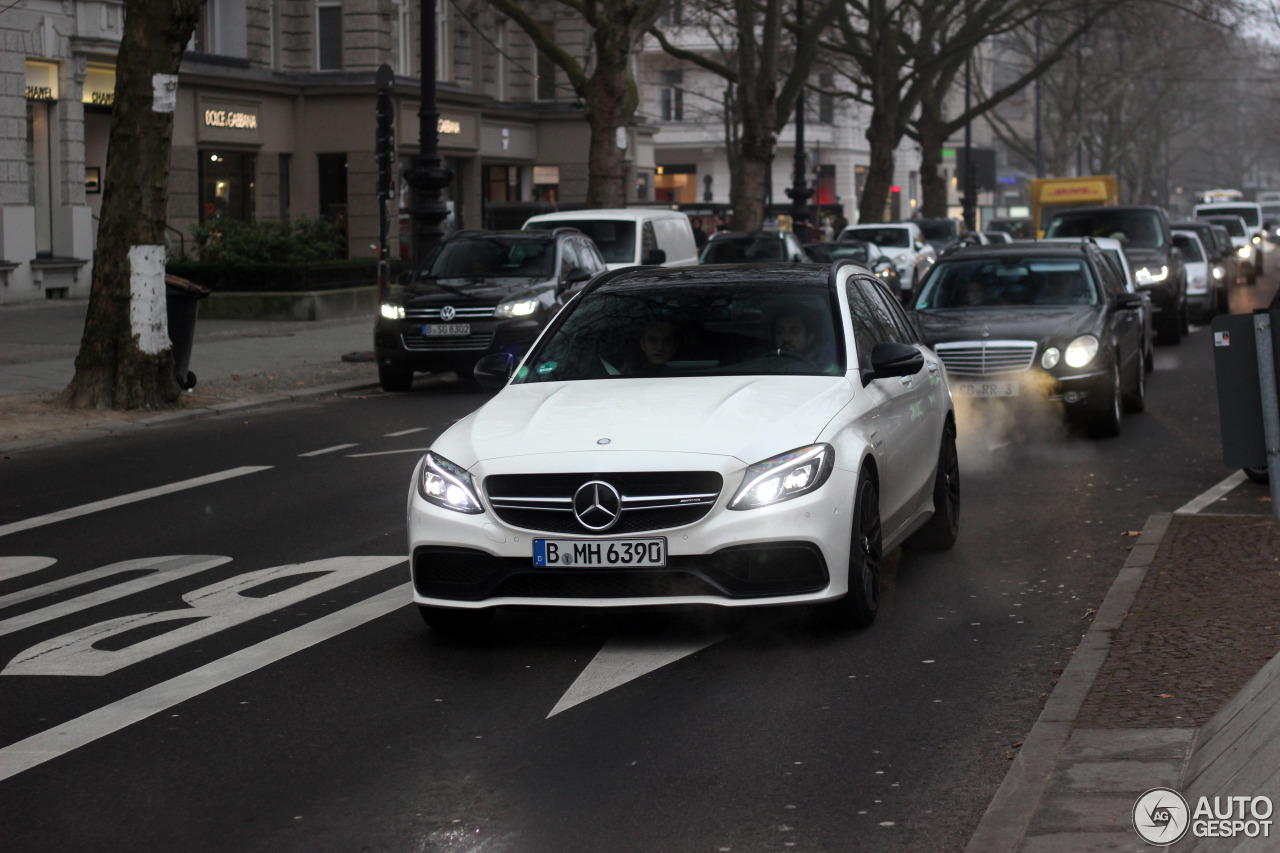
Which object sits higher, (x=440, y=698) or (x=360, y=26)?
(x=360, y=26)

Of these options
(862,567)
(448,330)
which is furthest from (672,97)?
(862,567)

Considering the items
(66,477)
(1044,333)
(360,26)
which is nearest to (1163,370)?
(1044,333)

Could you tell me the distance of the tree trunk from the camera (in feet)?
54.9

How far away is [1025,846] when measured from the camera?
4617 mm

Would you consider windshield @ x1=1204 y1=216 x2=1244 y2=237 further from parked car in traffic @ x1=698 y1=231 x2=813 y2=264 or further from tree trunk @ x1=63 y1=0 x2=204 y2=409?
tree trunk @ x1=63 y1=0 x2=204 y2=409

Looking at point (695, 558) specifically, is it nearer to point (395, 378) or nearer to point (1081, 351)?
point (1081, 351)

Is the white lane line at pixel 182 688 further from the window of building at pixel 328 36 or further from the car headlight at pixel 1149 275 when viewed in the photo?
the window of building at pixel 328 36

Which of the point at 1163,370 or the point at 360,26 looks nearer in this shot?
the point at 1163,370

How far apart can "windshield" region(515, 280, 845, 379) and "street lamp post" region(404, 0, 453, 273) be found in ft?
47.4

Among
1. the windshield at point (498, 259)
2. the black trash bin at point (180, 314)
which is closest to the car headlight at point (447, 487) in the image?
the black trash bin at point (180, 314)

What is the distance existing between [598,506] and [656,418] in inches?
22.2

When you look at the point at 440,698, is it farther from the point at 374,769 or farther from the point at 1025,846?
the point at 1025,846

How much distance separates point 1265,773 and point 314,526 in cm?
697

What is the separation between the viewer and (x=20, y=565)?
9477 millimetres
